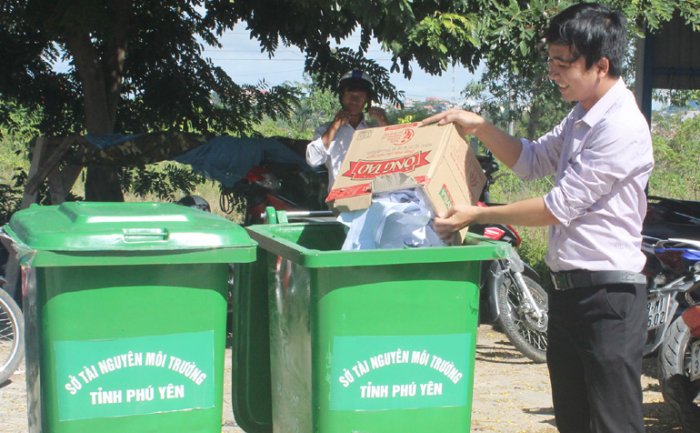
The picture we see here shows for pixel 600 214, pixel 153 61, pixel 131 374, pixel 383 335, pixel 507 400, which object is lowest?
pixel 507 400

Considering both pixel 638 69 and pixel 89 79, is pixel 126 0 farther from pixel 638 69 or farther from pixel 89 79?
pixel 638 69

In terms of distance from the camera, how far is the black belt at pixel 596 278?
10.00ft

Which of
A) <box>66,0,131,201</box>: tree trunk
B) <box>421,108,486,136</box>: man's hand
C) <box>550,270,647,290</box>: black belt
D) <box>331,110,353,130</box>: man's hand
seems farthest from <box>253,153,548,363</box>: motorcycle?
<box>550,270,647,290</box>: black belt

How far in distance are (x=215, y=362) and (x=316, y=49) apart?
18.5ft

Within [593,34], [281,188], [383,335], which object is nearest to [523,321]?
[281,188]

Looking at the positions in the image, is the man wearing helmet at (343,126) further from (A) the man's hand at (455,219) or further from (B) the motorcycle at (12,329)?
(A) the man's hand at (455,219)

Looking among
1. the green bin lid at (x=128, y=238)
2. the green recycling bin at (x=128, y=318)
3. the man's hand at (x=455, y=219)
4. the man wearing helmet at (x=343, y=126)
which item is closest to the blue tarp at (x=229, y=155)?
the man wearing helmet at (x=343, y=126)

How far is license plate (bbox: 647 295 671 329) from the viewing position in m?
5.99

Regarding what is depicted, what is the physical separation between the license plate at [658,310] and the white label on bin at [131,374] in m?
3.58

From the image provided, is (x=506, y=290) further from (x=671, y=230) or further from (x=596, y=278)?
(x=596, y=278)

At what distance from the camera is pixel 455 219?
3283mm

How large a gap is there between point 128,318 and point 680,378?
2.99 m

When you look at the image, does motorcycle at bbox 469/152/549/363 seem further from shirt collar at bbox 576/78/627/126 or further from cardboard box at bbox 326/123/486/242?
shirt collar at bbox 576/78/627/126

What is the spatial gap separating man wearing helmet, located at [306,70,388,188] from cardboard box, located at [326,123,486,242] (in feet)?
7.51
